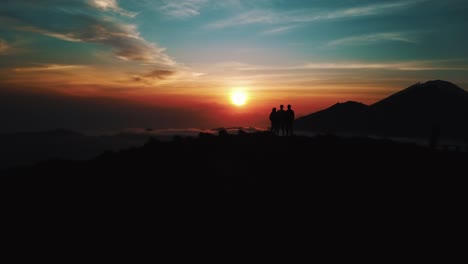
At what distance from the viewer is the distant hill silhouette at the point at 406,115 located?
121m

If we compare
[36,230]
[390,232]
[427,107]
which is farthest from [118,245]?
[427,107]

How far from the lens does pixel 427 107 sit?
133 meters

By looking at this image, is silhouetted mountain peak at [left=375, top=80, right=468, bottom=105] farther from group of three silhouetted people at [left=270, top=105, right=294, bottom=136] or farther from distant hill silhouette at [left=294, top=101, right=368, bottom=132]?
group of three silhouetted people at [left=270, top=105, right=294, bottom=136]

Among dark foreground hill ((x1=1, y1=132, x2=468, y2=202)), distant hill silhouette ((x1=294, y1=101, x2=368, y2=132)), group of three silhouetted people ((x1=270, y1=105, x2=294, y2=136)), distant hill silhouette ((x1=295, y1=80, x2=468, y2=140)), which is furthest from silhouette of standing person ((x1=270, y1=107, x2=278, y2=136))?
distant hill silhouette ((x1=294, y1=101, x2=368, y2=132))

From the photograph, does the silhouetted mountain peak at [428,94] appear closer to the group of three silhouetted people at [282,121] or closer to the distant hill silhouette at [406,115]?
the distant hill silhouette at [406,115]

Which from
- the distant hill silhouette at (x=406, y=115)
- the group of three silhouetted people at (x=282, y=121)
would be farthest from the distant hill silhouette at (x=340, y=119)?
the group of three silhouetted people at (x=282, y=121)

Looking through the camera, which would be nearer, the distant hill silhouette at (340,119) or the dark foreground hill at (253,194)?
the dark foreground hill at (253,194)

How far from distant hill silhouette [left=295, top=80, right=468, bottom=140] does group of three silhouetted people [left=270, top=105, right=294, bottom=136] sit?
8999cm

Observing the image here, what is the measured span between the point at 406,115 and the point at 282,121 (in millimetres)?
123537

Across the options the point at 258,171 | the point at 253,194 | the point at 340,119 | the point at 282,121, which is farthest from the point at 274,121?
the point at 340,119

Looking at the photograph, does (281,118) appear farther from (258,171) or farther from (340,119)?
(340,119)

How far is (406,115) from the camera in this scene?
132 m

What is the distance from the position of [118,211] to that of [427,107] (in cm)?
14245

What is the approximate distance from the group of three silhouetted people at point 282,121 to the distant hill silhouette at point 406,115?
295ft
